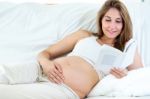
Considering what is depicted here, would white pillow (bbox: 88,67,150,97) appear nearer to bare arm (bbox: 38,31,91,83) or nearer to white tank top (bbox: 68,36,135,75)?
white tank top (bbox: 68,36,135,75)

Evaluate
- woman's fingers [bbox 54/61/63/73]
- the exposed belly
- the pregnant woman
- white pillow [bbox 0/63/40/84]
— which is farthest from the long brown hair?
white pillow [bbox 0/63/40/84]

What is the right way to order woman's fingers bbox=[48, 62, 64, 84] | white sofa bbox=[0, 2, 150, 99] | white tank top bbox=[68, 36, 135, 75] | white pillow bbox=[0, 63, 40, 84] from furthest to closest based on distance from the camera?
white sofa bbox=[0, 2, 150, 99]
white tank top bbox=[68, 36, 135, 75]
woman's fingers bbox=[48, 62, 64, 84]
white pillow bbox=[0, 63, 40, 84]

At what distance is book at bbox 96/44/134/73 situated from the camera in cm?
164

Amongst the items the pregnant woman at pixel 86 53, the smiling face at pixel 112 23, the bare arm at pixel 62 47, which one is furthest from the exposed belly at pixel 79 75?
the smiling face at pixel 112 23

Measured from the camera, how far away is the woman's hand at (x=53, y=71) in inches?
61.9

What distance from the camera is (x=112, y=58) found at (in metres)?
1.67

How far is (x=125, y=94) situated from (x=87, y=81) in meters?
0.22

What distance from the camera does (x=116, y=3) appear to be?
1820 mm

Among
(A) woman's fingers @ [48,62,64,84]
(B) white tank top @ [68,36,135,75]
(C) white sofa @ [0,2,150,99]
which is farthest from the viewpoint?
(C) white sofa @ [0,2,150,99]

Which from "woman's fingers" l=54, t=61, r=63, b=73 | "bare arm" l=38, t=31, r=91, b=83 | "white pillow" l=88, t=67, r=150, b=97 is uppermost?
"bare arm" l=38, t=31, r=91, b=83

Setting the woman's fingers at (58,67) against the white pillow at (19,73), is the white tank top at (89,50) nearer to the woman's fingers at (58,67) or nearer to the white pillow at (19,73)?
the woman's fingers at (58,67)

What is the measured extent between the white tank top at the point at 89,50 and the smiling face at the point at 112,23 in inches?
3.5

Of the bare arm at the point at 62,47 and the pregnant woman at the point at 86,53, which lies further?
the bare arm at the point at 62,47

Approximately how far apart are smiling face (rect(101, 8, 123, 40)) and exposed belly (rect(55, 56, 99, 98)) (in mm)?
237
